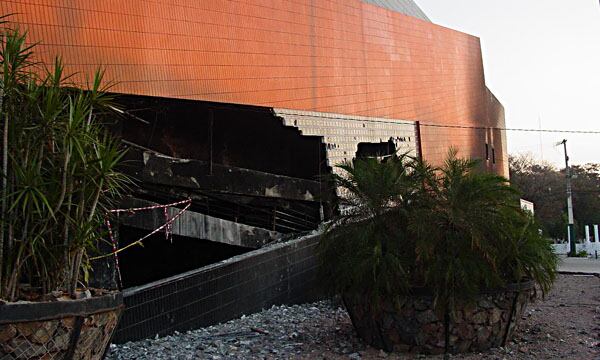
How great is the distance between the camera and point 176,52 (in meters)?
10.7

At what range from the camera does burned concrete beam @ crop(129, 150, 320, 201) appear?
10.7 m

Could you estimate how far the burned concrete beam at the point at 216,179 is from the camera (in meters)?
10.7

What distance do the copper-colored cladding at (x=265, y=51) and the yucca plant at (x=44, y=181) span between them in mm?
4717

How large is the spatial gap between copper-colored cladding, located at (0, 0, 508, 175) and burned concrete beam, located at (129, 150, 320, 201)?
1.17m

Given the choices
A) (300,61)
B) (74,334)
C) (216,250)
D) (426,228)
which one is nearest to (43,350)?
(74,334)

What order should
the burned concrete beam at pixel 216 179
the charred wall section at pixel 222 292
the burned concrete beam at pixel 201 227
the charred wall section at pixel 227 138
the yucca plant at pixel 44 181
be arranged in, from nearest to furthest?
the yucca plant at pixel 44 181 < the charred wall section at pixel 222 292 < the burned concrete beam at pixel 201 227 < the burned concrete beam at pixel 216 179 < the charred wall section at pixel 227 138

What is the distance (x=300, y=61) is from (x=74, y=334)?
9785 millimetres

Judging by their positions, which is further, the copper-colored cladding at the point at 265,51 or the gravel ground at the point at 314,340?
the copper-colored cladding at the point at 265,51

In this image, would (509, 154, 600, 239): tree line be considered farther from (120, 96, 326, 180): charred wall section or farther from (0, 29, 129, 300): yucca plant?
(0, 29, 129, 300): yucca plant

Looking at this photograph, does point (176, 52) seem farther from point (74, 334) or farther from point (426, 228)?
point (74, 334)

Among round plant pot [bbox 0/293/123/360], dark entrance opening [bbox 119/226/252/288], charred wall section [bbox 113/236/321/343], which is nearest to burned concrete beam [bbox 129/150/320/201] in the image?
dark entrance opening [bbox 119/226/252/288]

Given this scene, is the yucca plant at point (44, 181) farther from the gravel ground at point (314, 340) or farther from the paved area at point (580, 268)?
the paved area at point (580, 268)

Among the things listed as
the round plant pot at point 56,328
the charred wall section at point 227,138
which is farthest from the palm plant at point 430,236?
the charred wall section at point 227,138

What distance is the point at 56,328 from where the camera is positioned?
4297mm
